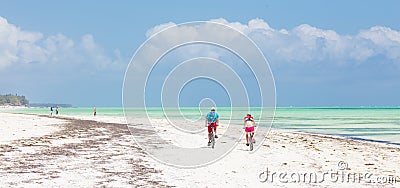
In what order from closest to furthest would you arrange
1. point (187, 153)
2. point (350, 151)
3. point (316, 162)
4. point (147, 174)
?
point (147, 174) < point (316, 162) < point (187, 153) < point (350, 151)

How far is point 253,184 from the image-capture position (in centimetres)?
1367

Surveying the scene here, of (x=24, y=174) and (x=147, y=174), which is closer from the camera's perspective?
(x=24, y=174)

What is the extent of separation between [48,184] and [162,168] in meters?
5.05

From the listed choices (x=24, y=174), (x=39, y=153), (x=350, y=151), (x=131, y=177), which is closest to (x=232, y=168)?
(x=131, y=177)

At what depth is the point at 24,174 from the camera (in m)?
14.1

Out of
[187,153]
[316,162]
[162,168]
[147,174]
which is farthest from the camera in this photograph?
[187,153]

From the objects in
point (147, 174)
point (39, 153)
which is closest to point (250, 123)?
point (147, 174)

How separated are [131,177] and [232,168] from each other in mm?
4709

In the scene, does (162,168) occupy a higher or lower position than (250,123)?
lower

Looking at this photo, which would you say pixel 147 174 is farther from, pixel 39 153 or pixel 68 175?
pixel 39 153

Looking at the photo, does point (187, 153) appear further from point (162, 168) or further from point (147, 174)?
point (147, 174)

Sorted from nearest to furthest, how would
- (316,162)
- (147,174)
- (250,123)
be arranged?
(147,174) → (316,162) → (250,123)

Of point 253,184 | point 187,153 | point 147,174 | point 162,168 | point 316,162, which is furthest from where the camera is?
point 187,153

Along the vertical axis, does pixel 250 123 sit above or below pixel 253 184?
above
